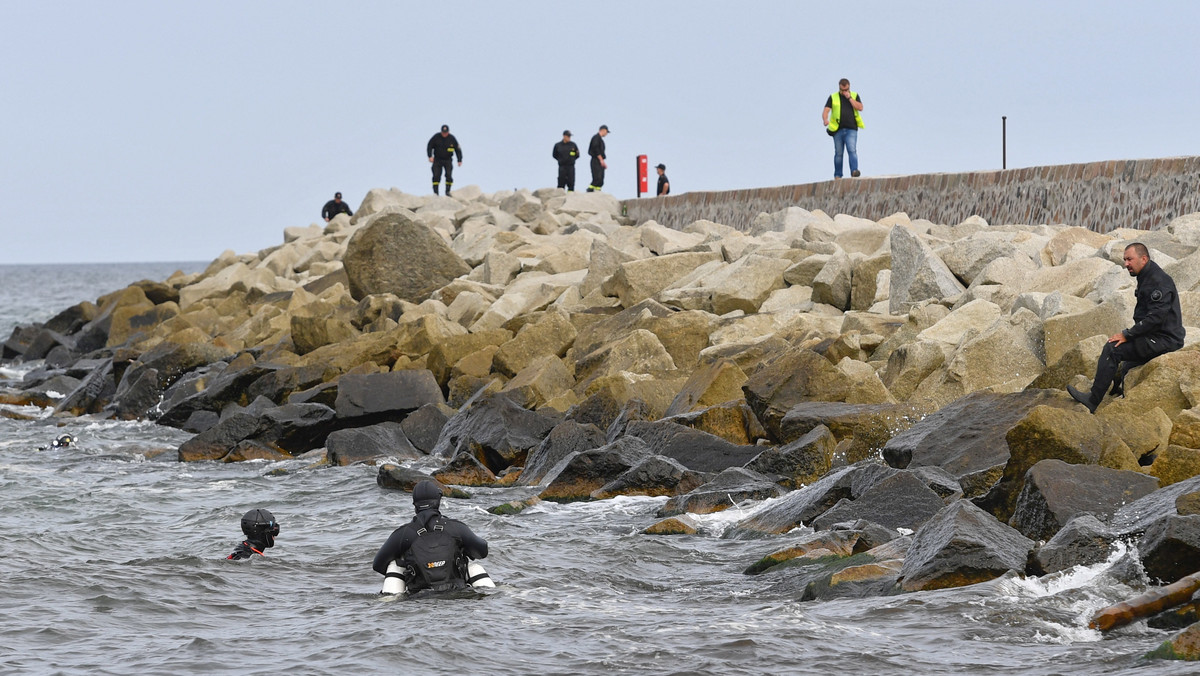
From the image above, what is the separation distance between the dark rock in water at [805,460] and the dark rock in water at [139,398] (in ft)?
39.9

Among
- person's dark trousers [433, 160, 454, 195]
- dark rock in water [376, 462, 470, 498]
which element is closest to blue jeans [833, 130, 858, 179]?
dark rock in water [376, 462, 470, 498]

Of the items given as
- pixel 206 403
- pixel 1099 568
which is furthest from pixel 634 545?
pixel 206 403

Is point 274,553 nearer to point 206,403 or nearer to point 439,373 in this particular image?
point 439,373

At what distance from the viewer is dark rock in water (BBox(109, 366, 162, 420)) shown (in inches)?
818

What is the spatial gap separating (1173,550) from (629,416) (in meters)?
6.97

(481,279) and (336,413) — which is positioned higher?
(481,279)

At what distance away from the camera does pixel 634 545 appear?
10.5 metres

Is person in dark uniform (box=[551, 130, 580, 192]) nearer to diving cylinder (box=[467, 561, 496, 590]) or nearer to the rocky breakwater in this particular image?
the rocky breakwater

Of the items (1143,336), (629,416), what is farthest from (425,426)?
(1143,336)

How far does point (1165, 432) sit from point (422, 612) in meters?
5.40

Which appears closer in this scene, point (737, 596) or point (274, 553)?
point (737, 596)

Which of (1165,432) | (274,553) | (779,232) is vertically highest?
(779,232)

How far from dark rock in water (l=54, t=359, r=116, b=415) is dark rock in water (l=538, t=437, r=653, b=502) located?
39.7ft

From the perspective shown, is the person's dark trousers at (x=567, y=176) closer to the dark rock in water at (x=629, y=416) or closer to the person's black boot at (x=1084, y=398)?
the dark rock in water at (x=629, y=416)
